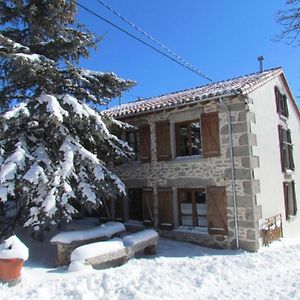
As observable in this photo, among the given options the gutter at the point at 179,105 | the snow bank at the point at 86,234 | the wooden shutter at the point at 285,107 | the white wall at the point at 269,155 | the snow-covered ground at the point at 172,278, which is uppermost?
the wooden shutter at the point at 285,107

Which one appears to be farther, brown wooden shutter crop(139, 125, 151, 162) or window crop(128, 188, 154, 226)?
brown wooden shutter crop(139, 125, 151, 162)

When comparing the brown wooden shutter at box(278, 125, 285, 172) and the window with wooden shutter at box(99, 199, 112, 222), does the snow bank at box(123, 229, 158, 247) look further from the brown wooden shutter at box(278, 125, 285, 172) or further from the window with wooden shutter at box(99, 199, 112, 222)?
the brown wooden shutter at box(278, 125, 285, 172)

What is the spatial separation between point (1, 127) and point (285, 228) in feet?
33.9

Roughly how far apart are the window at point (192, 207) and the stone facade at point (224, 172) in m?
0.21

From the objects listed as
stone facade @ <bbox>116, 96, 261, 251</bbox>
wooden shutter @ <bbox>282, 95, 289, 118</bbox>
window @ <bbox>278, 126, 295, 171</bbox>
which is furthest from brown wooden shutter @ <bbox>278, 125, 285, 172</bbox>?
stone facade @ <bbox>116, 96, 261, 251</bbox>

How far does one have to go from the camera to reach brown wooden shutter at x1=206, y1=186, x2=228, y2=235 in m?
11.1

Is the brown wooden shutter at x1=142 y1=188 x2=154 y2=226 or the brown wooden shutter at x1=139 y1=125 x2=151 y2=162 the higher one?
the brown wooden shutter at x1=139 y1=125 x2=151 y2=162

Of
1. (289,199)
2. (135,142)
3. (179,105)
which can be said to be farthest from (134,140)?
(289,199)

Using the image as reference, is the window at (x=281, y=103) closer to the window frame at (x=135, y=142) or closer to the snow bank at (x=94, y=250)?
the window frame at (x=135, y=142)

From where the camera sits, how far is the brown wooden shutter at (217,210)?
11078 millimetres

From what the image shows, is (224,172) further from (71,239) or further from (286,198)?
(71,239)

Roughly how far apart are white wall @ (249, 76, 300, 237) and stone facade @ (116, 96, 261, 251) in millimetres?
484

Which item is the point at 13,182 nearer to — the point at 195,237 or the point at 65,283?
the point at 65,283

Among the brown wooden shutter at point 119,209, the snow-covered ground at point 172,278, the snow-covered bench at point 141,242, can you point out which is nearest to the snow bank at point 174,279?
the snow-covered ground at point 172,278
